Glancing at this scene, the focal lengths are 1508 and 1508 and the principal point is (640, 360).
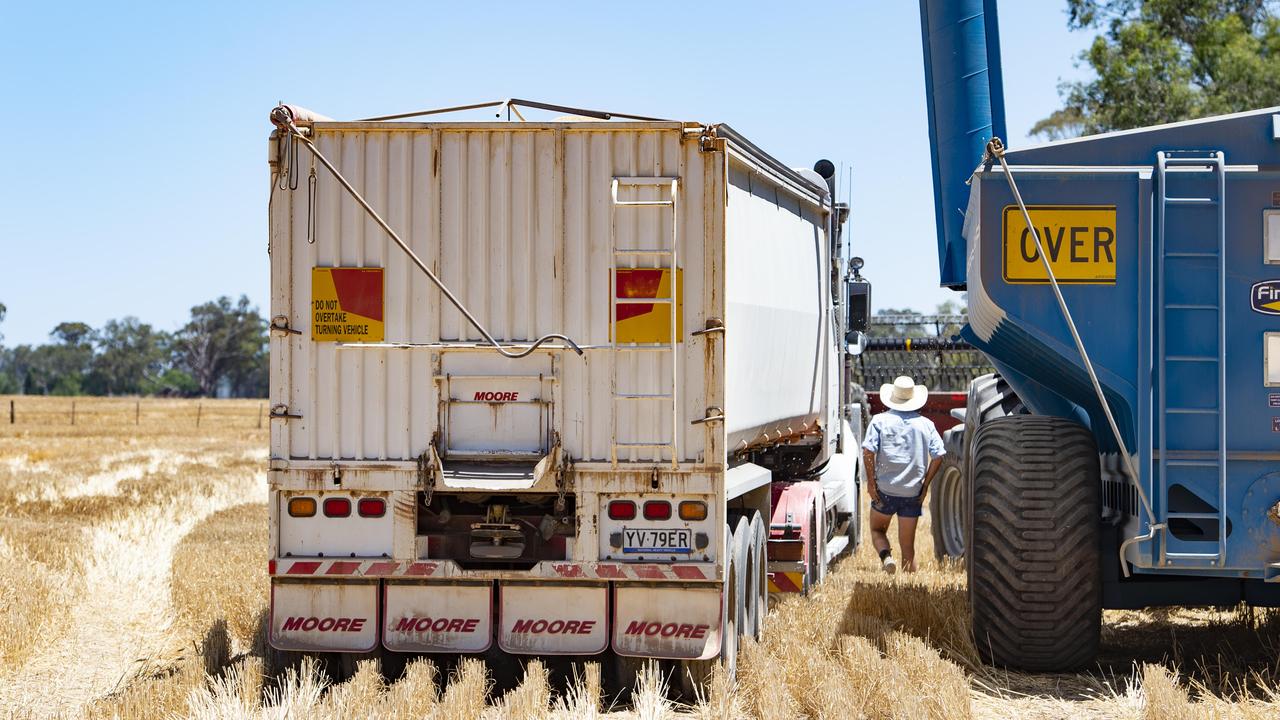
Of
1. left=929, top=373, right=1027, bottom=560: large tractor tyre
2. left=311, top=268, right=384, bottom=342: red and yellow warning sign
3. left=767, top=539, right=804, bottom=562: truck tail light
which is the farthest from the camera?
left=929, top=373, right=1027, bottom=560: large tractor tyre

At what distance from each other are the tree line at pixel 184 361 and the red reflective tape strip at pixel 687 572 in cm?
12534

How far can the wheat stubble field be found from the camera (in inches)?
266

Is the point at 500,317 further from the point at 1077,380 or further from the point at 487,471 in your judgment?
the point at 1077,380

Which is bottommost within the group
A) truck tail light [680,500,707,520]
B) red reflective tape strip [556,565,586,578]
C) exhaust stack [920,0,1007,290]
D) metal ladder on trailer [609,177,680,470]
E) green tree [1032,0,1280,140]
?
red reflective tape strip [556,565,586,578]

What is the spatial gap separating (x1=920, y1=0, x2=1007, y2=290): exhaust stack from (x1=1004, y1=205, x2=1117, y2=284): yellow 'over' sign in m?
6.00

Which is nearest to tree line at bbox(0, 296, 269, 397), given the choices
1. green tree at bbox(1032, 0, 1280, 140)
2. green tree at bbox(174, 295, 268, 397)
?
green tree at bbox(174, 295, 268, 397)

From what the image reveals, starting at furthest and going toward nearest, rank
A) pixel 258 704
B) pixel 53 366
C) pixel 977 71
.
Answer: pixel 53 366 < pixel 977 71 < pixel 258 704

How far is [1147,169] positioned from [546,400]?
10.6 feet

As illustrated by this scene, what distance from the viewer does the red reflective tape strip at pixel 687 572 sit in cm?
746

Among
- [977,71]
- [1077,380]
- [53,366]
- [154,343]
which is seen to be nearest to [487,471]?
[1077,380]

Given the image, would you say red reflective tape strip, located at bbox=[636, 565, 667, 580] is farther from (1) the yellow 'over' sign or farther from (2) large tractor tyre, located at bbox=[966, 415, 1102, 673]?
(1) the yellow 'over' sign

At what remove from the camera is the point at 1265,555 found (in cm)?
736

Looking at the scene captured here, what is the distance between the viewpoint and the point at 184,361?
135 meters

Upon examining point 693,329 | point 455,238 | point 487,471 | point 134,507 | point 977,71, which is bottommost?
point 134,507
